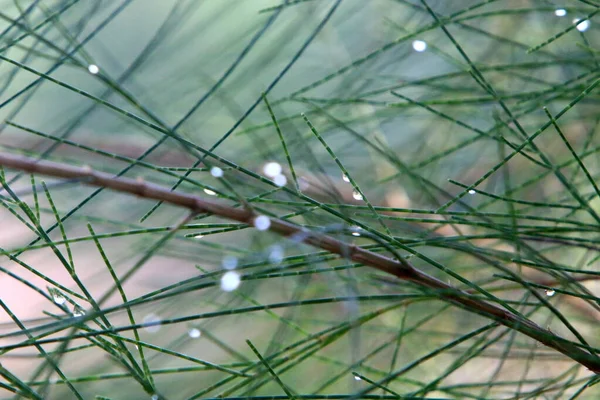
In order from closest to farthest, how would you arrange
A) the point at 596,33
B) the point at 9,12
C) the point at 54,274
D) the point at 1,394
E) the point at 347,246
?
the point at 347,246 → the point at 596,33 → the point at 9,12 → the point at 1,394 → the point at 54,274

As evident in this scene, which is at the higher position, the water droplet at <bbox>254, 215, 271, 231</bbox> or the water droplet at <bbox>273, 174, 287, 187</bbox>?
the water droplet at <bbox>273, 174, 287, 187</bbox>

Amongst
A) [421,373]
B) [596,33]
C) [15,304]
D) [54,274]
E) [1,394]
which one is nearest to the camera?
[596,33]

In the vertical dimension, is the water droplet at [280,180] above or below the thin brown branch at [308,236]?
above

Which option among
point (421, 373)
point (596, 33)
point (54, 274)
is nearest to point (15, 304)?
point (54, 274)

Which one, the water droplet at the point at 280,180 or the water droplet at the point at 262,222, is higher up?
the water droplet at the point at 280,180

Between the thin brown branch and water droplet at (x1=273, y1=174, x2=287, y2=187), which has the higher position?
water droplet at (x1=273, y1=174, x2=287, y2=187)

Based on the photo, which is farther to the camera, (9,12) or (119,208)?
(9,12)

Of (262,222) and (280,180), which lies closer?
(262,222)

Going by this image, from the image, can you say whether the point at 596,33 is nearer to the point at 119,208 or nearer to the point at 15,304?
the point at 119,208
